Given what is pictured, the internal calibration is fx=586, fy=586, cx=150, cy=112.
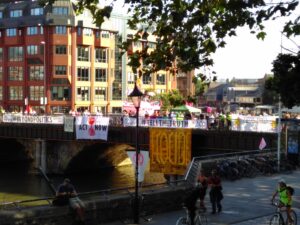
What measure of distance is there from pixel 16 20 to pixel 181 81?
59.6 m

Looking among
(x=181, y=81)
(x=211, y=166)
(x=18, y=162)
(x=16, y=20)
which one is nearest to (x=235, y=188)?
(x=211, y=166)

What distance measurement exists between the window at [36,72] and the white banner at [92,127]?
4300 centimetres

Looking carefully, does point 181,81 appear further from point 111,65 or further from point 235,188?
point 235,188

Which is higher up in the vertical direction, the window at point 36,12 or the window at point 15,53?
the window at point 36,12

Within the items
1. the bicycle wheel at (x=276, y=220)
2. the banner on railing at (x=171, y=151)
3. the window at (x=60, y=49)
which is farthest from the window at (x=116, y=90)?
the bicycle wheel at (x=276, y=220)

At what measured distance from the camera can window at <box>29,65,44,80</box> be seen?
3558 inches

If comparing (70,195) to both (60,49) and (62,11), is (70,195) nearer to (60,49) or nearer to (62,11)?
(60,49)

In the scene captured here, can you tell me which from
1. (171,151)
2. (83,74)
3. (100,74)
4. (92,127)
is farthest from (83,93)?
(171,151)

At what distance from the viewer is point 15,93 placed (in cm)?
9444

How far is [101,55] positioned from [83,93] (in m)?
7.23

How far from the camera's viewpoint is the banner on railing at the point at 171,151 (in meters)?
39.0

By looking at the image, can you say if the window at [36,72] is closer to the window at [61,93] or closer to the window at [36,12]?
the window at [61,93]

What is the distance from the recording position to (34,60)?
9081cm

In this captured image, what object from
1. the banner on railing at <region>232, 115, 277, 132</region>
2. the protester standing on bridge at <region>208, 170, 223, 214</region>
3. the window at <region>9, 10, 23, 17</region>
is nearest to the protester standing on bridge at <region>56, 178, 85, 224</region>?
the protester standing on bridge at <region>208, 170, 223, 214</region>
